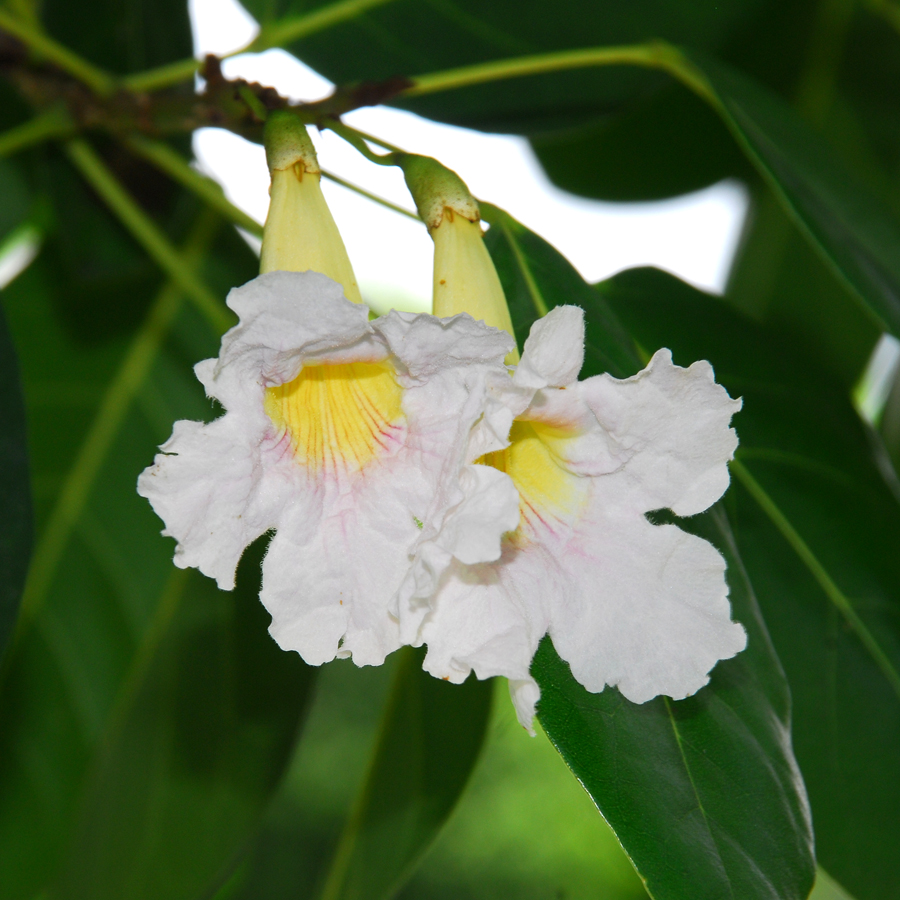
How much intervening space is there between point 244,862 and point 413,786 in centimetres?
27

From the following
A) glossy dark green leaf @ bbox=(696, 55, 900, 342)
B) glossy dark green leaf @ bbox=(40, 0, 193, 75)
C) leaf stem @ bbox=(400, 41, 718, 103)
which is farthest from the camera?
glossy dark green leaf @ bbox=(40, 0, 193, 75)

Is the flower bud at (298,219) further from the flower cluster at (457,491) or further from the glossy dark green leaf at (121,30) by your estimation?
the glossy dark green leaf at (121,30)

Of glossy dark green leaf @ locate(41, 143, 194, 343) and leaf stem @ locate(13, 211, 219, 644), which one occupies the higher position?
glossy dark green leaf @ locate(41, 143, 194, 343)

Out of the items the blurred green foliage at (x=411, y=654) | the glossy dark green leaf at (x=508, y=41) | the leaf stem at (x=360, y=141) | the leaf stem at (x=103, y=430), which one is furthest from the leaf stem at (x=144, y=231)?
the leaf stem at (x=360, y=141)

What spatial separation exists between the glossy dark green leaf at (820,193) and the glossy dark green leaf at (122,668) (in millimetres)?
744

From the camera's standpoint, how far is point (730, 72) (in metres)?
1.03

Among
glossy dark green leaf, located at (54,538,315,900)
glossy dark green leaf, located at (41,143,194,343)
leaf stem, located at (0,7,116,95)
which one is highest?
leaf stem, located at (0,7,116,95)

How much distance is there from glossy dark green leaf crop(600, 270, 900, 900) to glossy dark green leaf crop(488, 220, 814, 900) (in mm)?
264

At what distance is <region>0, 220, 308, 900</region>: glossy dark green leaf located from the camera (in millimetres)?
1129

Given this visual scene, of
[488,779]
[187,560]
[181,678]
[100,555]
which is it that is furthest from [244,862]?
[187,560]

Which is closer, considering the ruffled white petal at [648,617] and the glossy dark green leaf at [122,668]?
the ruffled white petal at [648,617]

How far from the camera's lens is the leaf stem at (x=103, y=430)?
4.28 ft

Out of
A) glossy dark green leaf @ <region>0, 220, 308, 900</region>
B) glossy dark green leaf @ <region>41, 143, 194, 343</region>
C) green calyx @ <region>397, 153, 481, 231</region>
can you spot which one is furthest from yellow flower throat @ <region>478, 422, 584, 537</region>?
glossy dark green leaf @ <region>41, 143, 194, 343</region>

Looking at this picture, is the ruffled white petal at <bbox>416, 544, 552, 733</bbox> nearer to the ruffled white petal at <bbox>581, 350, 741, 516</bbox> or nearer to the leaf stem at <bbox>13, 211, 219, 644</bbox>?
the ruffled white petal at <bbox>581, 350, 741, 516</bbox>
